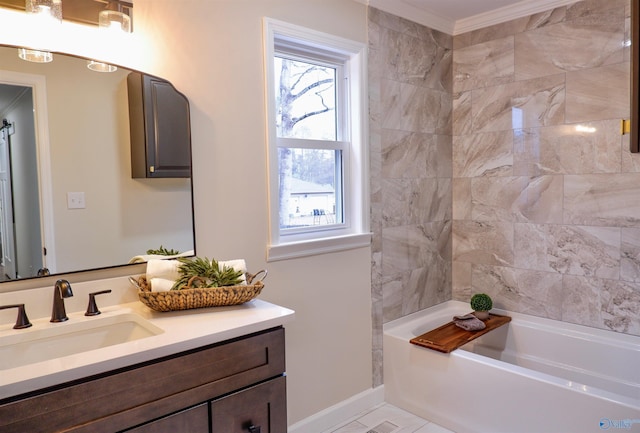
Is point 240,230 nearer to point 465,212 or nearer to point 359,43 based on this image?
point 359,43

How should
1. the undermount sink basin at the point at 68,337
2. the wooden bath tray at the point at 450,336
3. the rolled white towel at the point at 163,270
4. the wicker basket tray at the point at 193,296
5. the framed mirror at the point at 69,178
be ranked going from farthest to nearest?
the wooden bath tray at the point at 450,336
the rolled white towel at the point at 163,270
the wicker basket tray at the point at 193,296
the framed mirror at the point at 69,178
the undermount sink basin at the point at 68,337

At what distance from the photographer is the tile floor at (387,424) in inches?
97.7

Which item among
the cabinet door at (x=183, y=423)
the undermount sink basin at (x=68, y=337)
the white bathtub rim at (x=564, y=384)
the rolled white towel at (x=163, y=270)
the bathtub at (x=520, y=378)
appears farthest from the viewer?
the bathtub at (x=520, y=378)

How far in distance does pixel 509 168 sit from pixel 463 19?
1.14 meters

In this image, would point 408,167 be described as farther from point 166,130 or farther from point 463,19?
point 166,130

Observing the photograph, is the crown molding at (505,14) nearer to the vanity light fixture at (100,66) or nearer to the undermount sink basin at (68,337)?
the vanity light fixture at (100,66)

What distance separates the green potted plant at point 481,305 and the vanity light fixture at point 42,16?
9.05ft

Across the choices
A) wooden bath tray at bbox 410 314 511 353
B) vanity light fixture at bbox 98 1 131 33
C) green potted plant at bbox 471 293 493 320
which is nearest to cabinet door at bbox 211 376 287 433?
wooden bath tray at bbox 410 314 511 353

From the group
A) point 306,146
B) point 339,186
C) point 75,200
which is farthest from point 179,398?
point 339,186

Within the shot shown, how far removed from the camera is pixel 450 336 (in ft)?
8.88

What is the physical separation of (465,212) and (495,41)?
1243 millimetres

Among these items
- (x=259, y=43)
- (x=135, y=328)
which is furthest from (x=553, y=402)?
(x=259, y=43)

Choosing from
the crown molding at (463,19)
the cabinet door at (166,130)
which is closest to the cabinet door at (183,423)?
the cabinet door at (166,130)

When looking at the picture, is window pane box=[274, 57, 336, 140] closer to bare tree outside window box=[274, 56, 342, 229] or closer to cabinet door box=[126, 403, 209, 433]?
→ bare tree outside window box=[274, 56, 342, 229]
